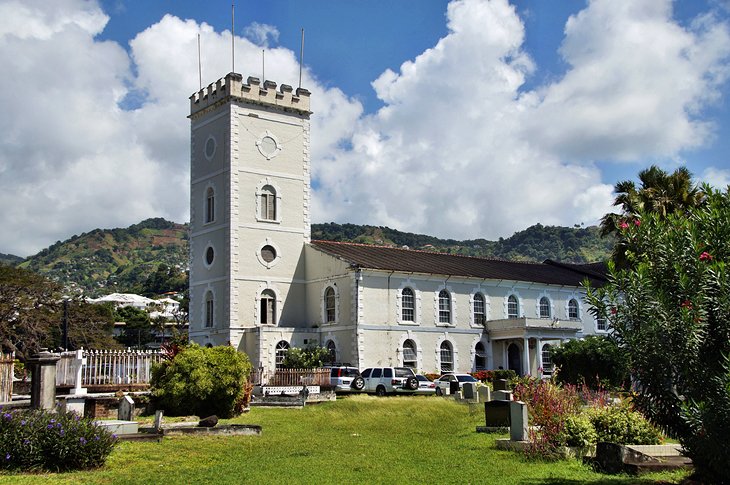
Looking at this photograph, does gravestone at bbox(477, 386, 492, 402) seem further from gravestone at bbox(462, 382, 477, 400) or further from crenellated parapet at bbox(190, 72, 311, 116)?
crenellated parapet at bbox(190, 72, 311, 116)

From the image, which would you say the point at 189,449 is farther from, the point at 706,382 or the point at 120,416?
the point at 706,382

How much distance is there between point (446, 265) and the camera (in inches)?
2100

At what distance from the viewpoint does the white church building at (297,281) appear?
4741cm

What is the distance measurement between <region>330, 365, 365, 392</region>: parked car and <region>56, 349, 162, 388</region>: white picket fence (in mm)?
12681

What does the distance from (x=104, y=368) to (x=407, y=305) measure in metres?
24.4

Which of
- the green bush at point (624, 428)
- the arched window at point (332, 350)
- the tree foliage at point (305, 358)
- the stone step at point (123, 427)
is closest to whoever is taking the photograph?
the green bush at point (624, 428)

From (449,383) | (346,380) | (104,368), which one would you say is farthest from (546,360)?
(104,368)

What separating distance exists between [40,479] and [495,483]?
24.8 feet

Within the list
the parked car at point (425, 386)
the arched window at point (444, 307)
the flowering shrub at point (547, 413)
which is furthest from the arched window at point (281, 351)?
the flowering shrub at point (547, 413)

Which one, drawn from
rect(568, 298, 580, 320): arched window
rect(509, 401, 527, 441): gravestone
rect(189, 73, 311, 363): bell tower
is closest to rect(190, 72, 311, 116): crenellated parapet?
rect(189, 73, 311, 363): bell tower

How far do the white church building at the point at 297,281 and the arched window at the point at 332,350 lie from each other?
79 millimetres

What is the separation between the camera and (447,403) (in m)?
29.3

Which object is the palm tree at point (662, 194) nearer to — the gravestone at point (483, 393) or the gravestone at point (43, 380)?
the gravestone at point (483, 393)

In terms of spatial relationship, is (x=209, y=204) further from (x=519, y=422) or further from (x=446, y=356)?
(x=519, y=422)
